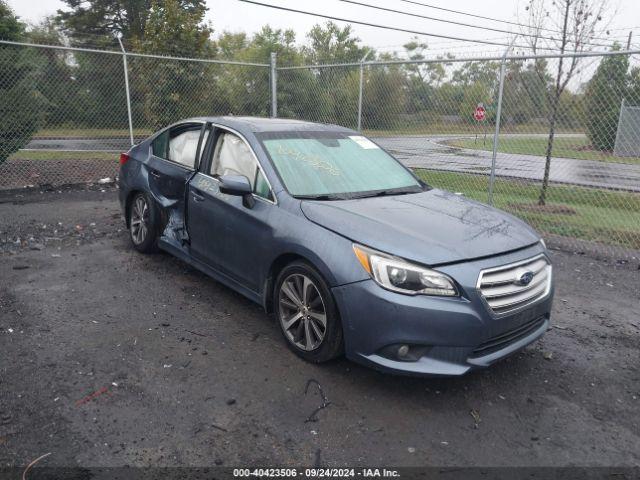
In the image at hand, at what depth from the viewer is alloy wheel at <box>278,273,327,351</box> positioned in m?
3.40

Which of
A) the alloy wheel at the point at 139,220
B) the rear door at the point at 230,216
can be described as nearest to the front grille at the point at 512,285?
the rear door at the point at 230,216

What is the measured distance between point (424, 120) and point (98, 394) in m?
6.95

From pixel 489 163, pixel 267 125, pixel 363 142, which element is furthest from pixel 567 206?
pixel 267 125

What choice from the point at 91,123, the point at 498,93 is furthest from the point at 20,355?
the point at 91,123

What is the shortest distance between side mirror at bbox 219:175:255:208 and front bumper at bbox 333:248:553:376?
3.82 feet

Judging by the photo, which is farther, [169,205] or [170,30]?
[170,30]

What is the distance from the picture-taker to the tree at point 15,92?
9.97m

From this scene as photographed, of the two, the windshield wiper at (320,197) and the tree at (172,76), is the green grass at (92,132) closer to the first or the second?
the tree at (172,76)

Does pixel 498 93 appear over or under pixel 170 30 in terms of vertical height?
under

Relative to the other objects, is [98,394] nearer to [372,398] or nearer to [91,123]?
[372,398]

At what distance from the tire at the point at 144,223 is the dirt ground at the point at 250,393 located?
2.49ft

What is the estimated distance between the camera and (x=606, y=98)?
7613mm

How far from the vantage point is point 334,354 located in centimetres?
337

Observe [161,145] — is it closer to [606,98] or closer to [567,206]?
[606,98]
